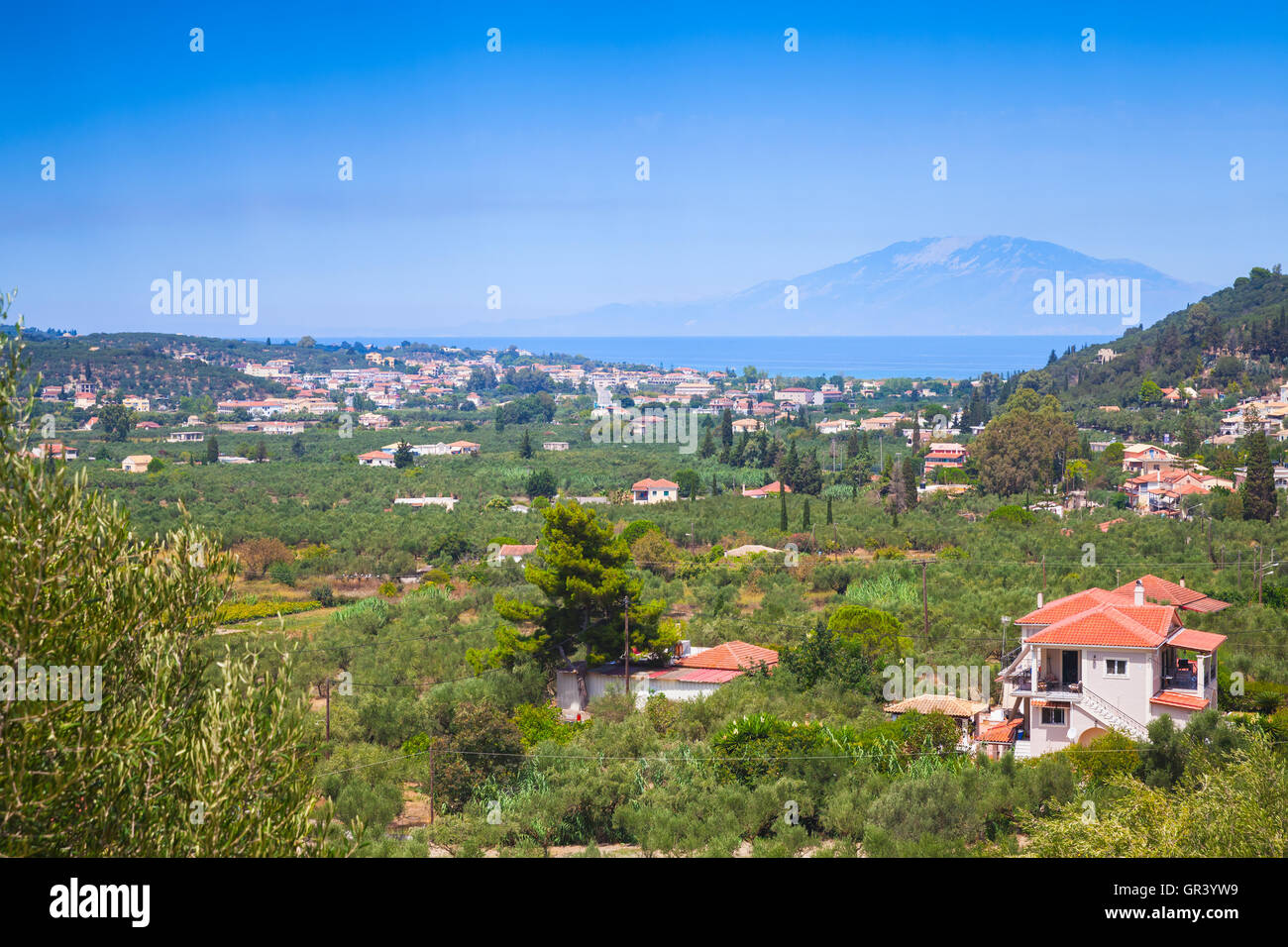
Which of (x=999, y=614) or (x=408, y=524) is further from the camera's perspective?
(x=408, y=524)

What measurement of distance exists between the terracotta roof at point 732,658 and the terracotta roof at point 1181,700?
6781mm

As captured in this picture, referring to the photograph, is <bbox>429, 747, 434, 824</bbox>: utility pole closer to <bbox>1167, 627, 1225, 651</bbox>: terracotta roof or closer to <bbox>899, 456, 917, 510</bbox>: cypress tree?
<bbox>1167, 627, 1225, 651</bbox>: terracotta roof

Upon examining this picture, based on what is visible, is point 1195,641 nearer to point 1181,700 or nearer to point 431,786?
point 1181,700

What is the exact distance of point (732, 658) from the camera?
2105 centimetres

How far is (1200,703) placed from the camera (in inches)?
642

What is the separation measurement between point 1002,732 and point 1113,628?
2378mm

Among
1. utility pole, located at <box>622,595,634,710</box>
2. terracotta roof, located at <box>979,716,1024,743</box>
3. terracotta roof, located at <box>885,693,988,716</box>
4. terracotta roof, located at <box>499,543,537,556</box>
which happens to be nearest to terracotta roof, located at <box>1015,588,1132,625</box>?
terracotta roof, located at <box>885,693,988,716</box>

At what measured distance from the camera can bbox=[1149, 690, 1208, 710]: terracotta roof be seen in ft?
53.6

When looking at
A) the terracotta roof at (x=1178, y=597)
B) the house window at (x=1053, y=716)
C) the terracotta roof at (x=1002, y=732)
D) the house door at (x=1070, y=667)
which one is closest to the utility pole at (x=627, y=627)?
the terracotta roof at (x=1002, y=732)

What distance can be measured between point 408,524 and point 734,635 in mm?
23715

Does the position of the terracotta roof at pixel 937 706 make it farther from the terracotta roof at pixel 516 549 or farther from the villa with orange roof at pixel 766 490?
the villa with orange roof at pixel 766 490
